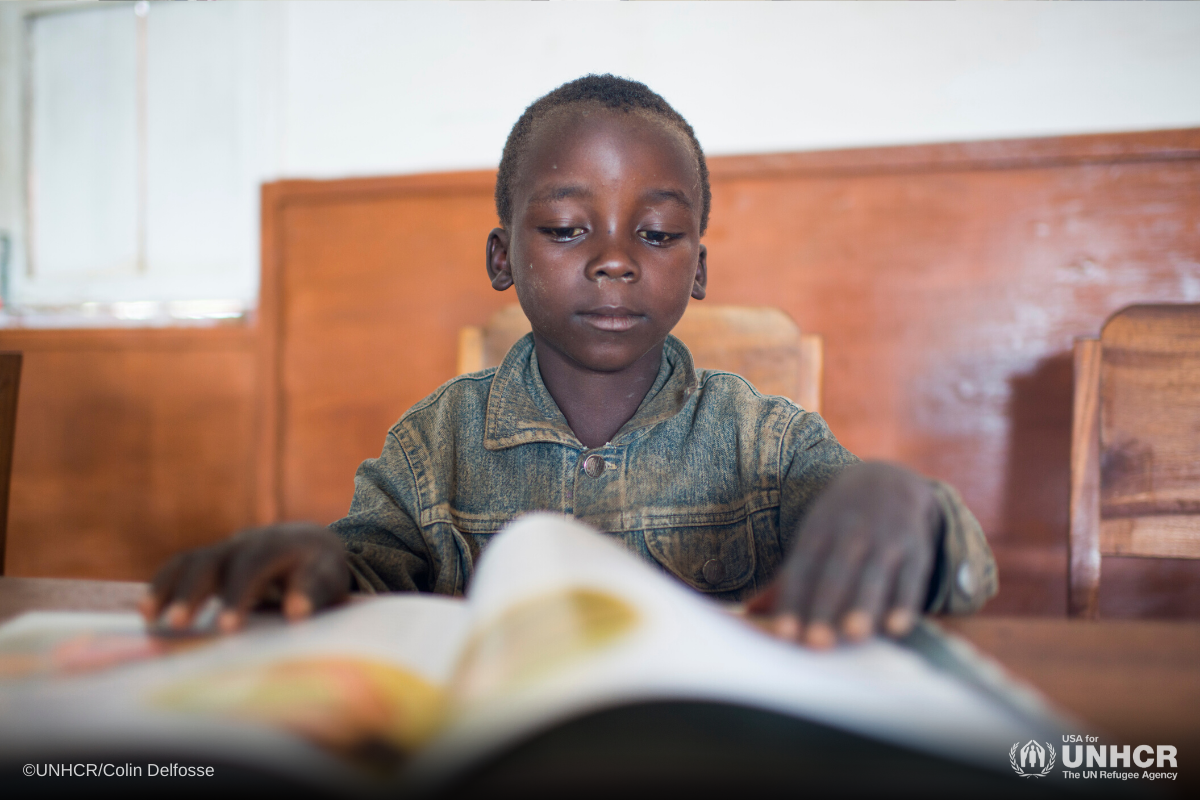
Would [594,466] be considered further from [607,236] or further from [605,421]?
[607,236]

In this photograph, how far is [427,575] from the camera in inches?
22.0

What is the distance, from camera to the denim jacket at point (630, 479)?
557 millimetres

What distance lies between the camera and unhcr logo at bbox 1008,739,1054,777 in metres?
0.17

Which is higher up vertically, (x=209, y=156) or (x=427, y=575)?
(x=209, y=156)

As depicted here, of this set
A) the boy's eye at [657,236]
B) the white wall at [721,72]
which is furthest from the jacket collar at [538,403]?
the white wall at [721,72]

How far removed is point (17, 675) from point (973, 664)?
32 cm

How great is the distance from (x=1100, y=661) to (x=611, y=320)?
39cm

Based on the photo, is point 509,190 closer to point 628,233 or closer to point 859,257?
point 628,233

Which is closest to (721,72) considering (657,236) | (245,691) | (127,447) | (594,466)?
(657,236)

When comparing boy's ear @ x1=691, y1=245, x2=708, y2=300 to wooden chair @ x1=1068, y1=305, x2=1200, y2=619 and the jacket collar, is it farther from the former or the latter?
wooden chair @ x1=1068, y1=305, x2=1200, y2=619

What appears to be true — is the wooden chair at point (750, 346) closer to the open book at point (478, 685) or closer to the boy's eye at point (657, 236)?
the boy's eye at point (657, 236)

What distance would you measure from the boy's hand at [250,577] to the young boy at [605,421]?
0.17 metres

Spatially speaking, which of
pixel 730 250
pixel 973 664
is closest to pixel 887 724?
pixel 973 664

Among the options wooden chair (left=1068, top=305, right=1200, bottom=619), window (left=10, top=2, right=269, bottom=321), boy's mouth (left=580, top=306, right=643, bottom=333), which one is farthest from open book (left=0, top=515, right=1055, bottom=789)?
window (left=10, top=2, right=269, bottom=321)
